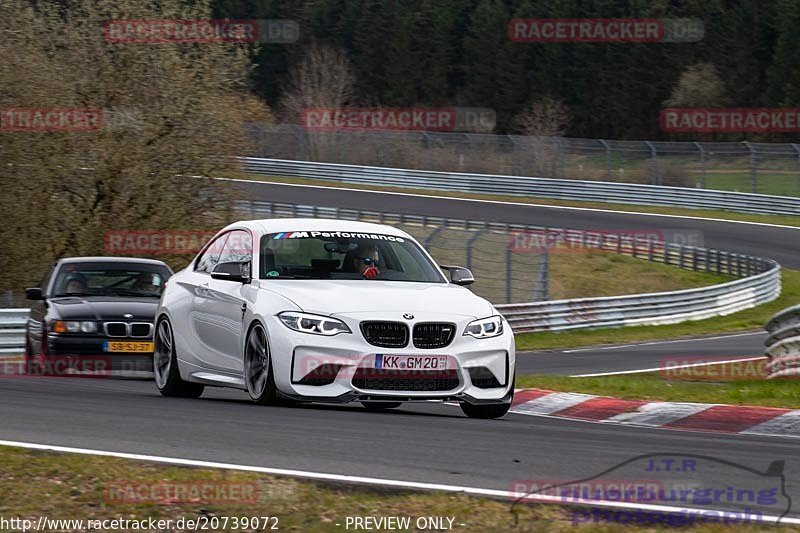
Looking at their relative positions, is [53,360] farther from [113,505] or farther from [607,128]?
[607,128]

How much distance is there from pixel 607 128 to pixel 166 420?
82.1 m

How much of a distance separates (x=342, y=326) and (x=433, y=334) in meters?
0.69

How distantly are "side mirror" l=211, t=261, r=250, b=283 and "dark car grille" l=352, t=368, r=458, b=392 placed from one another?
1499 millimetres

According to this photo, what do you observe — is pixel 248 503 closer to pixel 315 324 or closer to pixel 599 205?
pixel 315 324

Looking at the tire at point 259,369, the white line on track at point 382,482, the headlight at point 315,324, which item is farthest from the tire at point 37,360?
the white line on track at point 382,482

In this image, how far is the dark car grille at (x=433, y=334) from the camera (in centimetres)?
1011

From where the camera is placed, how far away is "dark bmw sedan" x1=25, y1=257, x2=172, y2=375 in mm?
15422

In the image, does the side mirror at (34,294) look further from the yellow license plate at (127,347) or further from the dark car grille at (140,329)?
the dark car grille at (140,329)

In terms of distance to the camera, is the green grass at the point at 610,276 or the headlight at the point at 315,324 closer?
the headlight at the point at 315,324

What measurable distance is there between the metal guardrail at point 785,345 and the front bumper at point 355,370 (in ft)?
19.4

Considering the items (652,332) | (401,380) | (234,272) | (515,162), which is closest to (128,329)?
(234,272)

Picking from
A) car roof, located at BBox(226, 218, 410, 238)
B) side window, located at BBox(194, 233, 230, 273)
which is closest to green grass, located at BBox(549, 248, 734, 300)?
side window, located at BBox(194, 233, 230, 273)

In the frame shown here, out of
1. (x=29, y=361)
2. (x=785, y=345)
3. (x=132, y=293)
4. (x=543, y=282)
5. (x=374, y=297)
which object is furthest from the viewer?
(x=543, y=282)

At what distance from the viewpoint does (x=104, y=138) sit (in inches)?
1117
